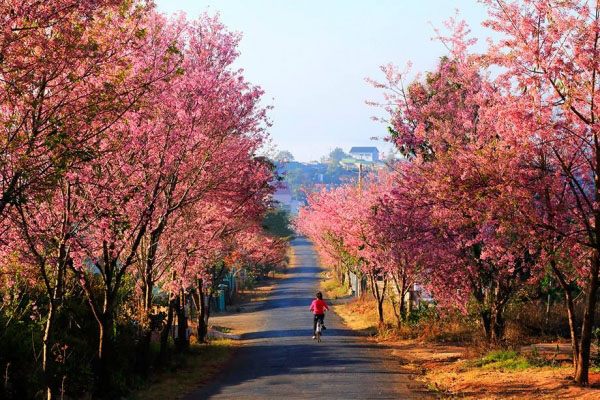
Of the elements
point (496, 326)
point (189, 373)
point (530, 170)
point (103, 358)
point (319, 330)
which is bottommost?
point (189, 373)

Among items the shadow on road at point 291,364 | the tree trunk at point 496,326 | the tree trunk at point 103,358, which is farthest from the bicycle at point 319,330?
the tree trunk at point 103,358

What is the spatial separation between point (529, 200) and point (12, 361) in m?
10.7

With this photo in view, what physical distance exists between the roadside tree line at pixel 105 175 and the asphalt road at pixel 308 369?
8.63 ft

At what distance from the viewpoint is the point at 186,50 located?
22.2 meters

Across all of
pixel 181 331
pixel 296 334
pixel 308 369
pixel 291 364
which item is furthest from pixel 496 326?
pixel 296 334

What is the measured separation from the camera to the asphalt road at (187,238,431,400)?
1742cm

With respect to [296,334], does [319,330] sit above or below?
above

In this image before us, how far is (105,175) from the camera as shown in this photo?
1605 centimetres

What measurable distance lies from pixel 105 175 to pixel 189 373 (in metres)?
8.62

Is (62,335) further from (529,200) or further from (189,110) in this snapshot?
(529,200)

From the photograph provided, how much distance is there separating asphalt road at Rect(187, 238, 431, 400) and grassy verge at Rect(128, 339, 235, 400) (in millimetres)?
485

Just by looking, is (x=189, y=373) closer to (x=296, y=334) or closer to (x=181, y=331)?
(x=181, y=331)

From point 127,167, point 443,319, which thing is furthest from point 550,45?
point 443,319

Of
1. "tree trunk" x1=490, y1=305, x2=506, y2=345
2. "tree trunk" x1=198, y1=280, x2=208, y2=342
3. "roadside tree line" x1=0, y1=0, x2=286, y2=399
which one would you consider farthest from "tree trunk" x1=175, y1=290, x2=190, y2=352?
"tree trunk" x1=490, y1=305, x2=506, y2=345
